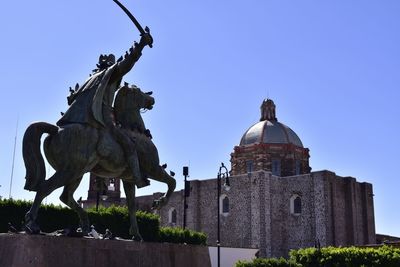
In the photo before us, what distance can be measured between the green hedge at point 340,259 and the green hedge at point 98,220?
472cm

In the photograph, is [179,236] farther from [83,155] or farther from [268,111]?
[268,111]

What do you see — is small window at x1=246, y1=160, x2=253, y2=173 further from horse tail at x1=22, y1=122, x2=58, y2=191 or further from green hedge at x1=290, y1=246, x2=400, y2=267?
horse tail at x1=22, y1=122, x2=58, y2=191

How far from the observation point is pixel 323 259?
21906mm

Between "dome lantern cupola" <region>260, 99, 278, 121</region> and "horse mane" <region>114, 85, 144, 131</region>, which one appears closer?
"horse mane" <region>114, 85, 144, 131</region>

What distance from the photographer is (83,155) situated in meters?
6.69

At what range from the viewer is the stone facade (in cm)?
3778

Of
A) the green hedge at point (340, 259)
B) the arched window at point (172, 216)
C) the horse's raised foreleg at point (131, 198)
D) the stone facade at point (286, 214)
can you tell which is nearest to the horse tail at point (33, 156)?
the horse's raised foreleg at point (131, 198)

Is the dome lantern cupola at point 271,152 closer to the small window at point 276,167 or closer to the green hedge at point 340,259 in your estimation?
the small window at point 276,167

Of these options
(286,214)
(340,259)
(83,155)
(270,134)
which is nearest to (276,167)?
(270,134)

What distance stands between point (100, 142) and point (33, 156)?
830 mm

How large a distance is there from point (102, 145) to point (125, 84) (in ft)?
3.81

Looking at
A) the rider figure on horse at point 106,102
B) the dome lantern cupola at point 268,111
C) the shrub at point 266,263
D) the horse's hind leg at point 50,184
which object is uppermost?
the dome lantern cupola at point 268,111

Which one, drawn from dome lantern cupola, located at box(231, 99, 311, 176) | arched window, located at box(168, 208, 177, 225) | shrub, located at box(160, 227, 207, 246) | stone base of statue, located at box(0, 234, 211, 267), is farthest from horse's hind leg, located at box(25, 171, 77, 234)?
arched window, located at box(168, 208, 177, 225)

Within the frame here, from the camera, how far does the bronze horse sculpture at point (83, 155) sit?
6.55 metres
